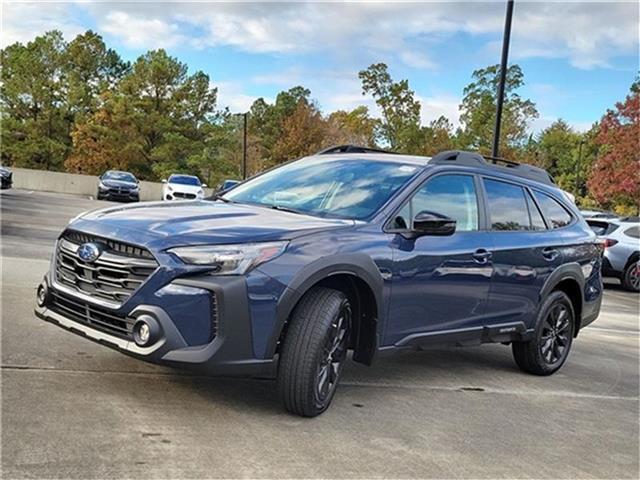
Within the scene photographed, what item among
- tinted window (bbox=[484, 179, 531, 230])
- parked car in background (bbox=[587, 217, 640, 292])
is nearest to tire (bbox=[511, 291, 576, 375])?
tinted window (bbox=[484, 179, 531, 230])

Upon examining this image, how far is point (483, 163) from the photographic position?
5633 millimetres

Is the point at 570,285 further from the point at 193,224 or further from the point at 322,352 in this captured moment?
the point at 193,224

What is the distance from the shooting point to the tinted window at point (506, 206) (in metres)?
5.51

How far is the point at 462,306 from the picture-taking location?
5.05m

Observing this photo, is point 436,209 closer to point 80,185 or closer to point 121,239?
point 121,239

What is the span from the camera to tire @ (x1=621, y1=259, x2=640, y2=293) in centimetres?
1459

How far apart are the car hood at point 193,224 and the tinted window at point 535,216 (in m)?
2.23

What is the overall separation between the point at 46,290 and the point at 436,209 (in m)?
2.74

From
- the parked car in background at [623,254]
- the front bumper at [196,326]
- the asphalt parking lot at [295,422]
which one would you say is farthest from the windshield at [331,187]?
the parked car in background at [623,254]

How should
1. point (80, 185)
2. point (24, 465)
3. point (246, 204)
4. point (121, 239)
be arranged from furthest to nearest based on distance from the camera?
point (80, 185)
point (246, 204)
point (121, 239)
point (24, 465)

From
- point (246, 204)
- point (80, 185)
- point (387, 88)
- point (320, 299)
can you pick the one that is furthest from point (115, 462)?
point (387, 88)

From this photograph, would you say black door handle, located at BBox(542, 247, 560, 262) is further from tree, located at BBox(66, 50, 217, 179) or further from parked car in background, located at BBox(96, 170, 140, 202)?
tree, located at BBox(66, 50, 217, 179)

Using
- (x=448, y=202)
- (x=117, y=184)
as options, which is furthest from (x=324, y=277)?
(x=117, y=184)

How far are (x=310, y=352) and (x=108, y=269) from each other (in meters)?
1.26
